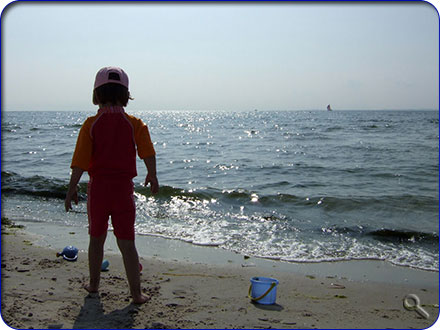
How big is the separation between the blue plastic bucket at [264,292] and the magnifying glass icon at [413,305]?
127 centimetres

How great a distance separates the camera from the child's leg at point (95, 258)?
3715mm

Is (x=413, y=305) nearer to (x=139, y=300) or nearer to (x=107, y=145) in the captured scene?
(x=139, y=300)

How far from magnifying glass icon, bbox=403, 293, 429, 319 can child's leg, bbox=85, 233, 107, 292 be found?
2.76m

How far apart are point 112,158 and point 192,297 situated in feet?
4.62

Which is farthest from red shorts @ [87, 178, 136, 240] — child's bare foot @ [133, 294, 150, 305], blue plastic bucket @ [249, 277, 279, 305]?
blue plastic bucket @ [249, 277, 279, 305]

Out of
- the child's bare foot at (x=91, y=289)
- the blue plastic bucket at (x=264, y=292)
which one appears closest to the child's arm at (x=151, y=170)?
the child's bare foot at (x=91, y=289)

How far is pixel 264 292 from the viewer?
151 inches

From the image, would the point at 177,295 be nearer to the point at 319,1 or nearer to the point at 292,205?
the point at 319,1

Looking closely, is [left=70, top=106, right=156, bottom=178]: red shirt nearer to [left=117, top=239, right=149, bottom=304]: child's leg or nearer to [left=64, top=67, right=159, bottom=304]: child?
[left=64, top=67, right=159, bottom=304]: child

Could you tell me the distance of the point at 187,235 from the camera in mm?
6574

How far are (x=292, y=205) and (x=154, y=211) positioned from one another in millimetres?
2805

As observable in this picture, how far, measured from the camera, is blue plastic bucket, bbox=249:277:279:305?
3.77 m

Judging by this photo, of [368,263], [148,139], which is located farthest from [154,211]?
[148,139]

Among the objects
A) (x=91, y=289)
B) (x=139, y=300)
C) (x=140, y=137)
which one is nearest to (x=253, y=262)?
(x=139, y=300)
